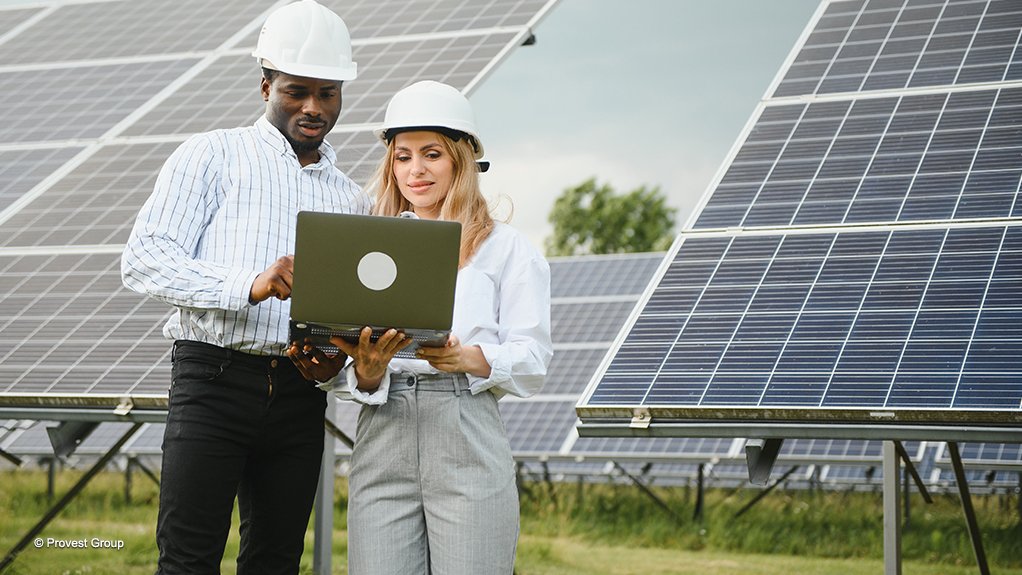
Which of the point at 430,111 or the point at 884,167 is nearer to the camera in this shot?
the point at 430,111

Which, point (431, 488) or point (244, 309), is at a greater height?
point (244, 309)

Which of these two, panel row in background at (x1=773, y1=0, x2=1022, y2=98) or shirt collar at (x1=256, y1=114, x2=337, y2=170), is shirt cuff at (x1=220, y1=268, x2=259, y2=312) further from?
panel row in background at (x1=773, y1=0, x2=1022, y2=98)

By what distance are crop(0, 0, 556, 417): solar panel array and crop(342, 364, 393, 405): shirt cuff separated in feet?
9.26

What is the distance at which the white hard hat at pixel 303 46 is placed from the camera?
397cm

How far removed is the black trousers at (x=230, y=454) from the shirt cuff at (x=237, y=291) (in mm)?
301

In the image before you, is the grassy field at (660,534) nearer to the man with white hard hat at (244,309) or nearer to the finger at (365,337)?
the man with white hard hat at (244,309)

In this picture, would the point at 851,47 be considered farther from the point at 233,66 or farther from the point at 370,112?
the point at 233,66

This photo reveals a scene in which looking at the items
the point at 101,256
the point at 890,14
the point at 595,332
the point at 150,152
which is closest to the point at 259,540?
the point at 101,256

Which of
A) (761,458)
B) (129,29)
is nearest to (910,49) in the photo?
(761,458)

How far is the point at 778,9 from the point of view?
134 feet

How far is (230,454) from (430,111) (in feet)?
4.00

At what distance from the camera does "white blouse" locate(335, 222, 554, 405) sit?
3.67 m

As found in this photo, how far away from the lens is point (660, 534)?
1227cm

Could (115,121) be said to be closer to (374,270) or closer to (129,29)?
(129,29)
